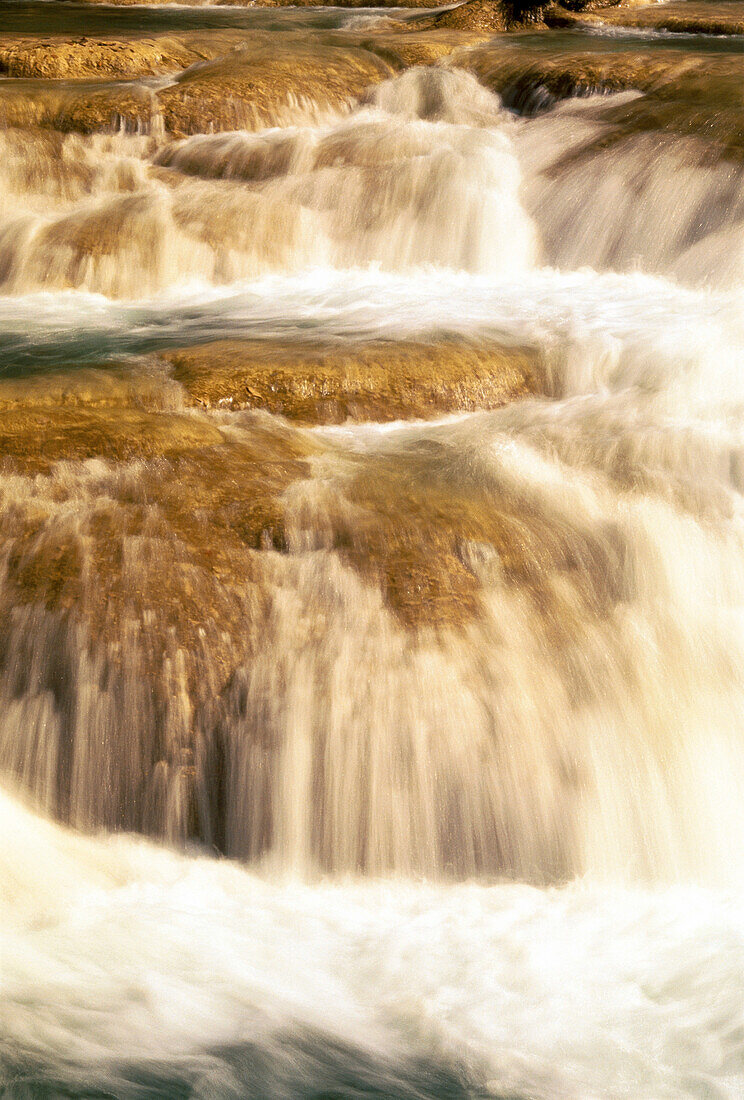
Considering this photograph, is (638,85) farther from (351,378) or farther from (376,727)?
(376,727)

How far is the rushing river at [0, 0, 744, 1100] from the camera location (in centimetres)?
328

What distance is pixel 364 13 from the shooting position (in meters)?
17.5

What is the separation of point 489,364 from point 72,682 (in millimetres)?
3670

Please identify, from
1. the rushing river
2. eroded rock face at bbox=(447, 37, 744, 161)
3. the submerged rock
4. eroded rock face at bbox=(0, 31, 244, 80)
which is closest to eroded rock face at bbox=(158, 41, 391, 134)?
eroded rock face at bbox=(0, 31, 244, 80)

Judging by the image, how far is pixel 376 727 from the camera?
4281 millimetres

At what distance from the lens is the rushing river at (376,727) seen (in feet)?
10.8

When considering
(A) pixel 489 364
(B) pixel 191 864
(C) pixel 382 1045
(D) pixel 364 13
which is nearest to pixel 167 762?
(B) pixel 191 864

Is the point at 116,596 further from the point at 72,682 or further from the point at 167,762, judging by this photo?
the point at 167,762

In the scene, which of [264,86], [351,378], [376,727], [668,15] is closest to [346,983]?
[376,727]

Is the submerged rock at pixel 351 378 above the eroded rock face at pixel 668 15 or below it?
below

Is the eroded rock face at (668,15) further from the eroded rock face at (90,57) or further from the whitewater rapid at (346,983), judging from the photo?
the whitewater rapid at (346,983)

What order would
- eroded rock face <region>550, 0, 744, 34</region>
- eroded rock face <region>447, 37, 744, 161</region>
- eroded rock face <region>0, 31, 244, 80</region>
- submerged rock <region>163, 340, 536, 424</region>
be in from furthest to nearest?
eroded rock face <region>550, 0, 744, 34</region>, eroded rock face <region>0, 31, 244, 80</region>, eroded rock face <region>447, 37, 744, 161</region>, submerged rock <region>163, 340, 536, 424</region>

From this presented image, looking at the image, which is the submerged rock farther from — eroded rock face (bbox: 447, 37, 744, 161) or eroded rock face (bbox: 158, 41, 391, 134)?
eroded rock face (bbox: 158, 41, 391, 134)

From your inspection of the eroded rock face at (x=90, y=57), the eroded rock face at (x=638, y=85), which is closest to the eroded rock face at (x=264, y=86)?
the eroded rock face at (x=90, y=57)
